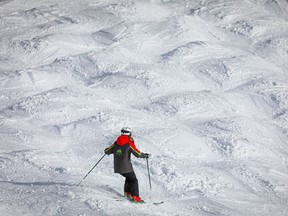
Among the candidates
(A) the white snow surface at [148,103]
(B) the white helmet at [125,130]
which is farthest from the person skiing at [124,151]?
(A) the white snow surface at [148,103]

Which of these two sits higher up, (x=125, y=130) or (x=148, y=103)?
(x=125, y=130)

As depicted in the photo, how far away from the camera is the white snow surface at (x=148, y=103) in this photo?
11.4 m

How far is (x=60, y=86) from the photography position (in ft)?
63.9

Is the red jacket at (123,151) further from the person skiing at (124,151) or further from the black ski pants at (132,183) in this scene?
the black ski pants at (132,183)

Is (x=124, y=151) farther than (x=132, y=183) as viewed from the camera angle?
No

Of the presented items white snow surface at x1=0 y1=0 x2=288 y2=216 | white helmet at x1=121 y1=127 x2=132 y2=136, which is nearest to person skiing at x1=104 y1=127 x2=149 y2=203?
white helmet at x1=121 y1=127 x2=132 y2=136

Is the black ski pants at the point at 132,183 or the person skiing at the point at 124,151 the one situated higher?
the person skiing at the point at 124,151

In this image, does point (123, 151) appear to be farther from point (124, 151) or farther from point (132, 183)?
point (132, 183)

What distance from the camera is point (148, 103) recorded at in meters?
18.4

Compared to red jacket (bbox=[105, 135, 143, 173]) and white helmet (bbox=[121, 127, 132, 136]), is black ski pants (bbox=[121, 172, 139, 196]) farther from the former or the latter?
white helmet (bbox=[121, 127, 132, 136])

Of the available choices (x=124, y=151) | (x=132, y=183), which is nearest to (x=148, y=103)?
(x=132, y=183)

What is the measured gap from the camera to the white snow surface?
11414 mm

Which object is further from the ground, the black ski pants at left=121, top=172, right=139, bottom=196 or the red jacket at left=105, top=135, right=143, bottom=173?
the red jacket at left=105, top=135, right=143, bottom=173

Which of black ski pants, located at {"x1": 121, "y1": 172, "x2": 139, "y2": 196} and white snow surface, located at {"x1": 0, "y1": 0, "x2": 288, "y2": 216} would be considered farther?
white snow surface, located at {"x1": 0, "y1": 0, "x2": 288, "y2": 216}
